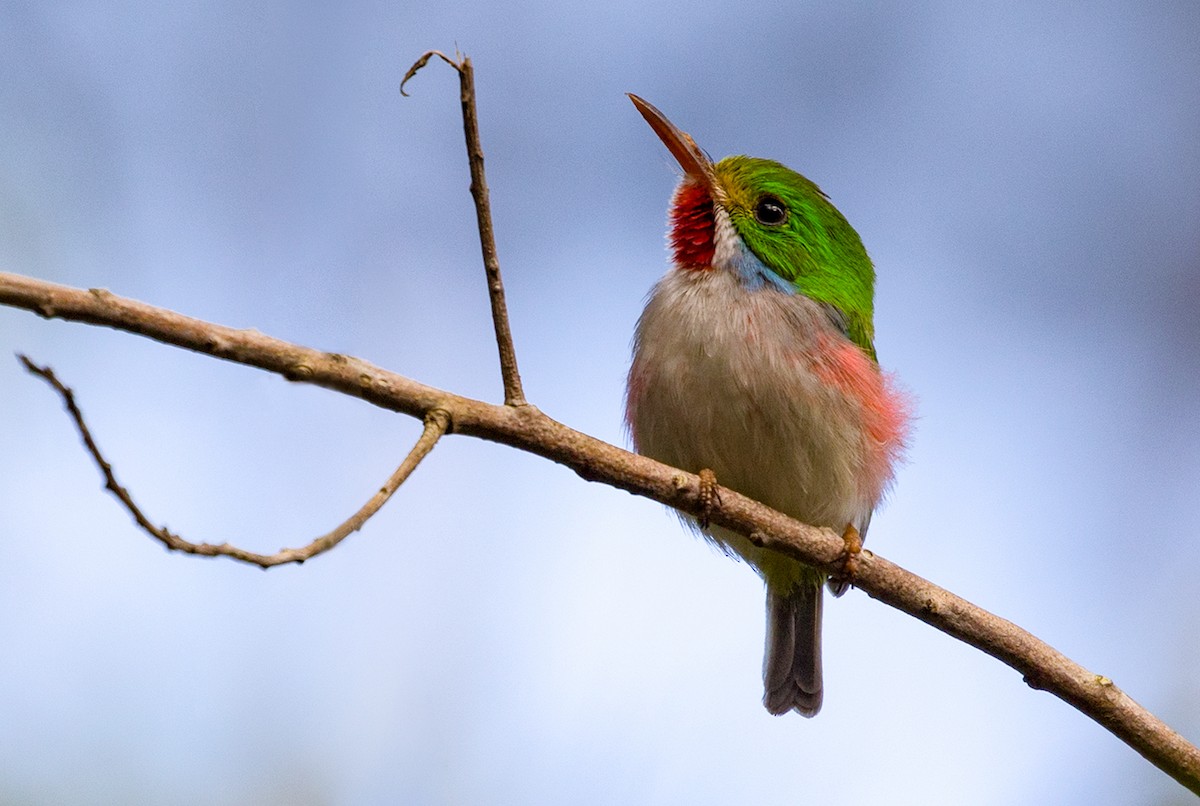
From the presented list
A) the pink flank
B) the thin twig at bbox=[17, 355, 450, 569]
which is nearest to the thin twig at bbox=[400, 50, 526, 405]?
the thin twig at bbox=[17, 355, 450, 569]

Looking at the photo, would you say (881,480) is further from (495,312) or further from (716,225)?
(495,312)

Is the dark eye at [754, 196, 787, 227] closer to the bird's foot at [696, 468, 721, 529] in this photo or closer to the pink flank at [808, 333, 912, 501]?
the pink flank at [808, 333, 912, 501]

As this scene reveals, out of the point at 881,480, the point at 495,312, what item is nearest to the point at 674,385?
the point at 881,480

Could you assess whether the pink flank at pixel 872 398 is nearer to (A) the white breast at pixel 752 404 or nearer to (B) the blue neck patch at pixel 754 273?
(A) the white breast at pixel 752 404

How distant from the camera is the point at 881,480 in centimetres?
368

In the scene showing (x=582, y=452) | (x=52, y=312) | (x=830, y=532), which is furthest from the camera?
(x=830, y=532)

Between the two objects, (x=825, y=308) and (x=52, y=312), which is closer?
(x=52, y=312)

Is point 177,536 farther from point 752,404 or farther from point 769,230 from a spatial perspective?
point 769,230

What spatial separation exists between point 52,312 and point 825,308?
2166mm

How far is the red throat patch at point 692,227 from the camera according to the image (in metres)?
3.71

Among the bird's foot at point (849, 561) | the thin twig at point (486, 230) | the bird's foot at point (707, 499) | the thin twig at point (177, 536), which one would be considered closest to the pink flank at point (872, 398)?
the bird's foot at point (849, 561)

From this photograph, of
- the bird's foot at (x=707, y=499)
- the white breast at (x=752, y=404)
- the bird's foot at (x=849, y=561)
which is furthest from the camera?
the white breast at (x=752, y=404)

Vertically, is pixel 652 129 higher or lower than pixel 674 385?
higher

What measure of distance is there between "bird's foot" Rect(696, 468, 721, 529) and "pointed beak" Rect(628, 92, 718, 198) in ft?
4.03
